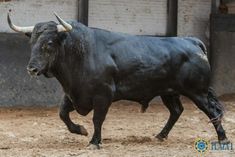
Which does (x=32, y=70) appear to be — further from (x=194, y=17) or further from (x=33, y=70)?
(x=194, y=17)

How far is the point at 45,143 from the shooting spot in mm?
8516

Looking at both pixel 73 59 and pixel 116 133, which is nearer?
pixel 73 59

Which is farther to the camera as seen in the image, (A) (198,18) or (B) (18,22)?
(A) (198,18)

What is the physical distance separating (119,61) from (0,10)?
4.86 m

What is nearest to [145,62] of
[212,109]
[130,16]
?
[212,109]

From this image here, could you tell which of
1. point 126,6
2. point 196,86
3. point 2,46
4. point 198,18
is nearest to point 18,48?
point 2,46

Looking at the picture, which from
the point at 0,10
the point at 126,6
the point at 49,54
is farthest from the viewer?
the point at 126,6

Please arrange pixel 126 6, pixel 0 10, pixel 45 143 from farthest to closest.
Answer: pixel 126 6
pixel 0 10
pixel 45 143

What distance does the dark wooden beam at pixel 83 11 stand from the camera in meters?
12.6

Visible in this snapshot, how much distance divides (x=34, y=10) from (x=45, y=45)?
5004mm

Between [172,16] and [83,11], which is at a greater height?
[83,11]

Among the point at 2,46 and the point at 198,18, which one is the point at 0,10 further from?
the point at 198,18

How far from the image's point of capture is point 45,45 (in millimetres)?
7680

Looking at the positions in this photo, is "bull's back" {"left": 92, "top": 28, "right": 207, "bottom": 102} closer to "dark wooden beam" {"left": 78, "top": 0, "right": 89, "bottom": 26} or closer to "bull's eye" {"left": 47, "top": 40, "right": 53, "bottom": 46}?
"bull's eye" {"left": 47, "top": 40, "right": 53, "bottom": 46}
